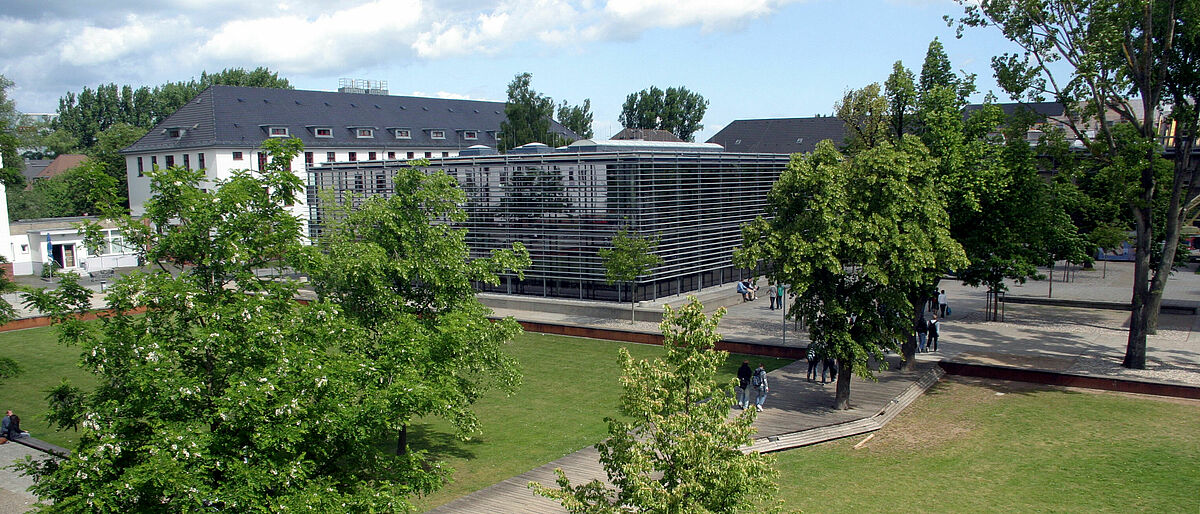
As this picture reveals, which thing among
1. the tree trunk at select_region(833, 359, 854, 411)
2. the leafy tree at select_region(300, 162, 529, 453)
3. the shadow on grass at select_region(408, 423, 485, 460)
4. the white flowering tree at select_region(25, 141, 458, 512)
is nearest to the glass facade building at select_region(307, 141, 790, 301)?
the tree trunk at select_region(833, 359, 854, 411)

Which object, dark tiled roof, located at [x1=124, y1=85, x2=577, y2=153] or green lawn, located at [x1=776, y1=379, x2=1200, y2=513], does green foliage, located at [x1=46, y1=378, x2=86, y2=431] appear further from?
dark tiled roof, located at [x1=124, y1=85, x2=577, y2=153]

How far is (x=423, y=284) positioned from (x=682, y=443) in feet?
31.8

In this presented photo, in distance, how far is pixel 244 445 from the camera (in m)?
9.38

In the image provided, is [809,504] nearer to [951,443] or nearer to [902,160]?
[951,443]

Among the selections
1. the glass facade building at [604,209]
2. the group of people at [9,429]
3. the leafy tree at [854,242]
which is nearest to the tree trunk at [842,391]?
the leafy tree at [854,242]

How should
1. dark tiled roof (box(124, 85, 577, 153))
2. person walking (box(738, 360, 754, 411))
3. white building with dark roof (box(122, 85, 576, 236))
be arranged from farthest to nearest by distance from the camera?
dark tiled roof (box(124, 85, 577, 153)), white building with dark roof (box(122, 85, 576, 236)), person walking (box(738, 360, 754, 411))

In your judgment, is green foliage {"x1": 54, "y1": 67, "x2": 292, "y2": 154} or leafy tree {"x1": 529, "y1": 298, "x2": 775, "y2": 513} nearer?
leafy tree {"x1": 529, "y1": 298, "x2": 775, "y2": 513}

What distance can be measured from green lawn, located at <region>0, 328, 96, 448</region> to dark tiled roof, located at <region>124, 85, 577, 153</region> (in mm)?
27824

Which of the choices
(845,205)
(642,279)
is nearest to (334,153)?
(642,279)

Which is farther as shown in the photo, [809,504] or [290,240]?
[809,504]

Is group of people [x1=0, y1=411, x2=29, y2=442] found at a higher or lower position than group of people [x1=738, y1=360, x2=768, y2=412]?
lower

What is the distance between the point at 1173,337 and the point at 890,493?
1971cm

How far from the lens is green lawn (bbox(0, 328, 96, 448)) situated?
2150 centimetres

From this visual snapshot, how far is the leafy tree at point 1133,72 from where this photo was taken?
76.1ft
